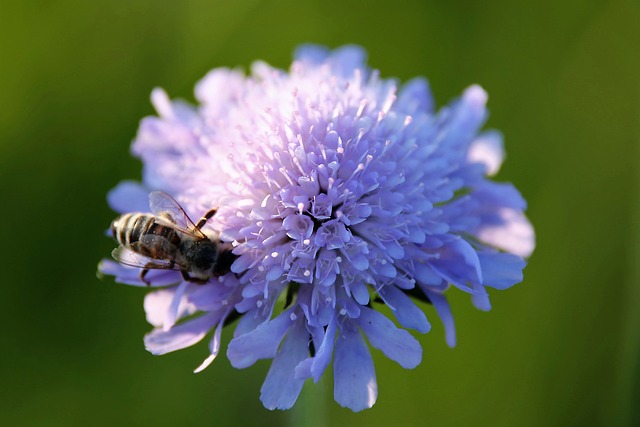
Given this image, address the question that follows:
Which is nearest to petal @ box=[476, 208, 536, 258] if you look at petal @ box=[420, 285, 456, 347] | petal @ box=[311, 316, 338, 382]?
petal @ box=[420, 285, 456, 347]

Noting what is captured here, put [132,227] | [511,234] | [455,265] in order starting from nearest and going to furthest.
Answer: [132,227] → [455,265] → [511,234]

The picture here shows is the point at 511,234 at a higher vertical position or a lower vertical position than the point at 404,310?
higher

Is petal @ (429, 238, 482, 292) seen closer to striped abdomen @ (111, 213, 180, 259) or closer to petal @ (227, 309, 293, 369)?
petal @ (227, 309, 293, 369)

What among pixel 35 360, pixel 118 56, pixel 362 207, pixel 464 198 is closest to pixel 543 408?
pixel 464 198

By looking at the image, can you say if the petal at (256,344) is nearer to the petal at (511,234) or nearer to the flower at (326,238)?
the flower at (326,238)

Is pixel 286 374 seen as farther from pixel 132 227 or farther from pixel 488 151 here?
pixel 488 151

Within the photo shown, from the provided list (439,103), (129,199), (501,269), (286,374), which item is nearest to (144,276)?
(129,199)

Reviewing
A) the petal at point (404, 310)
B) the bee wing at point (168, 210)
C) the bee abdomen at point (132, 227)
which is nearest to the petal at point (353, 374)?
the petal at point (404, 310)
